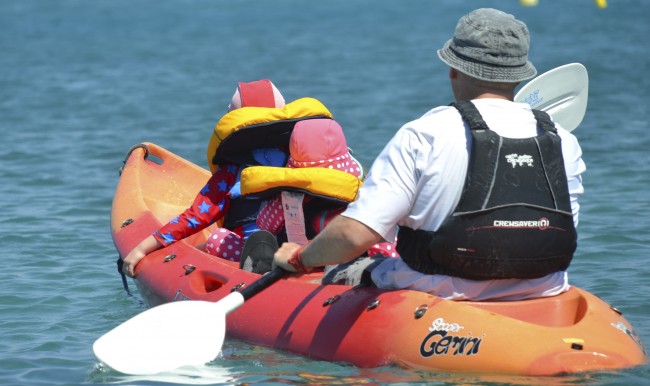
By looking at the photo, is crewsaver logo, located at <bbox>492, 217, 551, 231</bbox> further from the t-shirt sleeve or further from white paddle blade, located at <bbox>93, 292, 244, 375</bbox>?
white paddle blade, located at <bbox>93, 292, 244, 375</bbox>

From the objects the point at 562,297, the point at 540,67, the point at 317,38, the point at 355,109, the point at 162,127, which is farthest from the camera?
the point at 317,38

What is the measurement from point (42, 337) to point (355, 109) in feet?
27.2

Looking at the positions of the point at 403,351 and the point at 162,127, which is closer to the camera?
the point at 403,351

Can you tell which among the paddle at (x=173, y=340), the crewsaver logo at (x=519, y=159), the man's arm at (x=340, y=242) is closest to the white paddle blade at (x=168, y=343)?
the paddle at (x=173, y=340)

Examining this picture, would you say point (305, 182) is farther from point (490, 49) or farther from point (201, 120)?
point (201, 120)

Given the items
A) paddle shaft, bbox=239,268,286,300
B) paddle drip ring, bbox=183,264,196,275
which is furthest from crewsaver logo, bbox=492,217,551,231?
paddle drip ring, bbox=183,264,196,275

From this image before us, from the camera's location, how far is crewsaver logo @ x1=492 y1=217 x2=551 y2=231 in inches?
146

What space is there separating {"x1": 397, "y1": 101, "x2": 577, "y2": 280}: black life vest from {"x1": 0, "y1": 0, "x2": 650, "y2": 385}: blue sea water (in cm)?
39

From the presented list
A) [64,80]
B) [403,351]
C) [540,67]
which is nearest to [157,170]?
[403,351]

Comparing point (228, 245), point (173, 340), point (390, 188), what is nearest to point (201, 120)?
point (228, 245)

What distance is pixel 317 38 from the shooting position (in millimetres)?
24156

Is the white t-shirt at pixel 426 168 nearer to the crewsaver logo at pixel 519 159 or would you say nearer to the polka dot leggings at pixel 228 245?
the crewsaver logo at pixel 519 159

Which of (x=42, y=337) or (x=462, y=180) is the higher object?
(x=462, y=180)

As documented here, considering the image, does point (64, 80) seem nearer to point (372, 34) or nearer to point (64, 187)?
point (64, 187)
